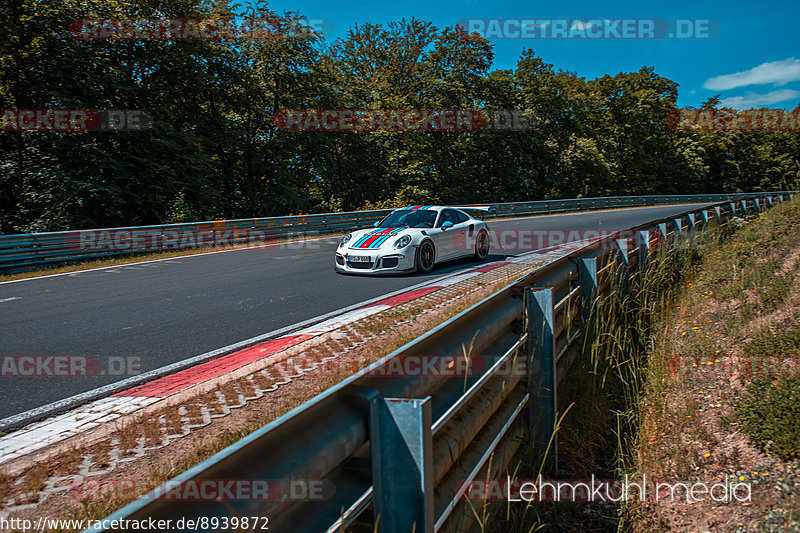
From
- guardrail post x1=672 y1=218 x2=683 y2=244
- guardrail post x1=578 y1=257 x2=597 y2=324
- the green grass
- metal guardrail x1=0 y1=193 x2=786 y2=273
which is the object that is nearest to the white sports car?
metal guardrail x1=0 y1=193 x2=786 y2=273

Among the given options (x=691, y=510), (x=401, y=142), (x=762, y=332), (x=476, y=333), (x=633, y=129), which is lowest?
(x=691, y=510)

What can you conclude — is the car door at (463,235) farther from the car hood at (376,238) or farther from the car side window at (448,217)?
the car hood at (376,238)

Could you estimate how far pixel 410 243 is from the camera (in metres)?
9.47

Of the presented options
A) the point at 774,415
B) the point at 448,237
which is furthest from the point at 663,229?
the point at 774,415

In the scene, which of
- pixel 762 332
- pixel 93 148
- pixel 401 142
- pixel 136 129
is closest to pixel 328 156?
pixel 401 142

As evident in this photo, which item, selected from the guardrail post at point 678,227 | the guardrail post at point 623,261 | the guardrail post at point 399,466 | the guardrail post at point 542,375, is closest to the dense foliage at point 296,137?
the guardrail post at point 678,227

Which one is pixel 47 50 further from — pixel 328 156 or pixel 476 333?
pixel 476 333

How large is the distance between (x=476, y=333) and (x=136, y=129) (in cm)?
2288

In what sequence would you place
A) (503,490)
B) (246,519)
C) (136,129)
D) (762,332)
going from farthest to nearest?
(136,129) < (762,332) < (503,490) < (246,519)

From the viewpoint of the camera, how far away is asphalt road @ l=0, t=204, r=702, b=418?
4.61 m

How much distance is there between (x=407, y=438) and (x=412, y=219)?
29.8ft

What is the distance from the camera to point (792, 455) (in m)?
2.60

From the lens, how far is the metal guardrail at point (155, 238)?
448 inches

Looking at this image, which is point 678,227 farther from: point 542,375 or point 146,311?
point 146,311
